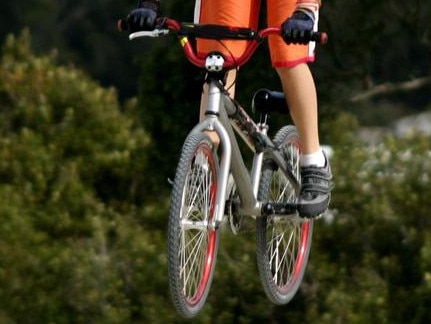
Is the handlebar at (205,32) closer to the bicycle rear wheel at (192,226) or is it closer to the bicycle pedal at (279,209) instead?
the bicycle rear wheel at (192,226)

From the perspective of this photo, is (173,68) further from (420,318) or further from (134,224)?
(420,318)

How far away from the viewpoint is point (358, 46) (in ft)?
49.9

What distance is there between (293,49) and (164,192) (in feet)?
27.1

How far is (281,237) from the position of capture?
8500mm

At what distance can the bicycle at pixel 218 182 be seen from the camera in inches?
281

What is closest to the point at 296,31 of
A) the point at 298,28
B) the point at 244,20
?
the point at 298,28

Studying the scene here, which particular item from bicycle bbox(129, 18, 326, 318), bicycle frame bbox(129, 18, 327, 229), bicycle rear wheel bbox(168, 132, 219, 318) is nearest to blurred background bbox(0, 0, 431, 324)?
bicycle bbox(129, 18, 326, 318)

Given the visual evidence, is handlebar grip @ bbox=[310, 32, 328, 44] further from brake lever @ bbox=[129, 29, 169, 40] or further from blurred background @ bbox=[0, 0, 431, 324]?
blurred background @ bbox=[0, 0, 431, 324]

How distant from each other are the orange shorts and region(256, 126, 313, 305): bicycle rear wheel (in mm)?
622

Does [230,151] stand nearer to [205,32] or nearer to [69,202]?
[205,32]

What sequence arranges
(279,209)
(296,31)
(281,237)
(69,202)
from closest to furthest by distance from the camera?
(296,31), (279,209), (281,237), (69,202)

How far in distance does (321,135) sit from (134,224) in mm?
2111

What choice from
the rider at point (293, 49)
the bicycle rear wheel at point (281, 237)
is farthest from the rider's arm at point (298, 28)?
the bicycle rear wheel at point (281, 237)

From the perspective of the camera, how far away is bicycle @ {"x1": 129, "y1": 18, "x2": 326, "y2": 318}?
7.14 metres
